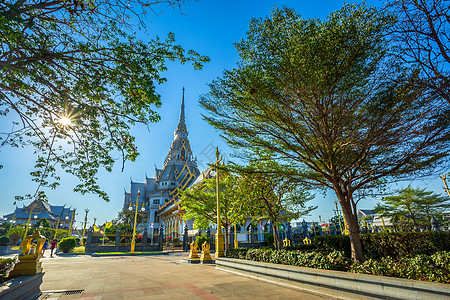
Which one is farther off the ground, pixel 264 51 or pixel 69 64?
pixel 264 51

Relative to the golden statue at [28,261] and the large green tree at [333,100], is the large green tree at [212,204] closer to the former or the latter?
the large green tree at [333,100]

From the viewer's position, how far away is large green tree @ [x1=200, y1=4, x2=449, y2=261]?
6.62m

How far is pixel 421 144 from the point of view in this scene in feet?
22.3

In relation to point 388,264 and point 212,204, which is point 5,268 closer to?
A: point 388,264

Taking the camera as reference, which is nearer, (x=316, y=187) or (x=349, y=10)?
(x=349, y=10)

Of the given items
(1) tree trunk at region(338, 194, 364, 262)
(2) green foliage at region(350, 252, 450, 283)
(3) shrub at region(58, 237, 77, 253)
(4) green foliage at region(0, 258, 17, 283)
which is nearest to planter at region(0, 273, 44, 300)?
(4) green foliage at region(0, 258, 17, 283)

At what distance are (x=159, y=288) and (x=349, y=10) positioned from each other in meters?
10.1

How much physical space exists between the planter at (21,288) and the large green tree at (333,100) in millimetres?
6888

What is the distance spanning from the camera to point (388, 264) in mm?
5785

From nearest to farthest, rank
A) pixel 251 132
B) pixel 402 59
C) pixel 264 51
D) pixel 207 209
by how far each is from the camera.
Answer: pixel 402 59 < pixel 264 51 < pixel 251 132 < pixel 207 209

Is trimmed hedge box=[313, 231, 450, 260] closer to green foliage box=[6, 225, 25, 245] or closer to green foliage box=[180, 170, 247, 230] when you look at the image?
green foliage box=[180, 170, 247, 230]

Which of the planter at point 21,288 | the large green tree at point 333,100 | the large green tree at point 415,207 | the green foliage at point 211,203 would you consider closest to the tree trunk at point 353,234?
the large green tree at point 333,100

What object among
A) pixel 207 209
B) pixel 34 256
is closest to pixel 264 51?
pixel 34 256

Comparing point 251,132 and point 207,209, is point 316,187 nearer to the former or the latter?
point 251,132
